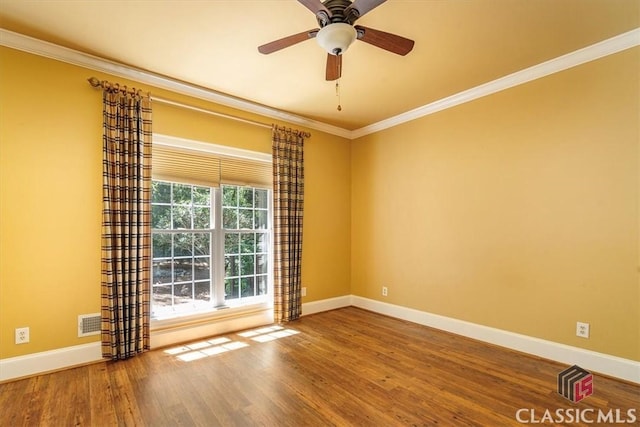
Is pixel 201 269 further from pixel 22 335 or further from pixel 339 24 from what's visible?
pixel 339 24

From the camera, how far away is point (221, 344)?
328 cm

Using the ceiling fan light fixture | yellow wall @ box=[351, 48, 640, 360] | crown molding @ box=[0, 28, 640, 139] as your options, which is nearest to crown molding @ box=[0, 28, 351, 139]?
crown molding @ box=[0, 28, 640, 139]

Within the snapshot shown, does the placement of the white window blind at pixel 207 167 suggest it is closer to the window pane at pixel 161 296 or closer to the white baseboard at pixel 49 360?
the window pane at pixel 161 296

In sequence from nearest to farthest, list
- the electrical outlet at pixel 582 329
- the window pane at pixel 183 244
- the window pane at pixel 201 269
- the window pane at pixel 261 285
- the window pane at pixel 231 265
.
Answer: the electrical outlet at pixel 582 329 → the window pane at pixel 183 244 → the window pane at pixel 201 269 → the window pane at pixel 231 265 → the window pane at pixel 261 285

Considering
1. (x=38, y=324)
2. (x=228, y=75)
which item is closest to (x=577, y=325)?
(x=228, y=75)

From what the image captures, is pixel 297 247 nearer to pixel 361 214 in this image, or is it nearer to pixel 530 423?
pixel 361 214

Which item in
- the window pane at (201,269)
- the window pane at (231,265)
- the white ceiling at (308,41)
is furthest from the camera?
the window pane at (231,265)

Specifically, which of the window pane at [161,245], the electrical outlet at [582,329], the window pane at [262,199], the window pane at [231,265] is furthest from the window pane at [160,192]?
the electrical outlet at [582,329]

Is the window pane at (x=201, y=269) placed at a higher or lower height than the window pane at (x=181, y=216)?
lower

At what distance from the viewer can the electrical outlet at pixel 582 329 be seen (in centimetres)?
264

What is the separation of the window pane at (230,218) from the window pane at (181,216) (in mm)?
406

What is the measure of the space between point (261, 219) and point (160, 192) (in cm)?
128

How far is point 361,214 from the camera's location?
15.8 ft

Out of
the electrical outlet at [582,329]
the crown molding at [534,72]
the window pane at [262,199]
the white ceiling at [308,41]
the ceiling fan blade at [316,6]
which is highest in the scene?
the white ceiling at [308,41]
